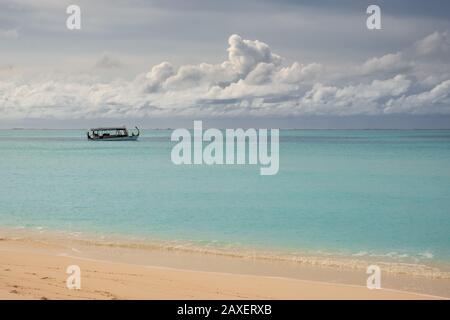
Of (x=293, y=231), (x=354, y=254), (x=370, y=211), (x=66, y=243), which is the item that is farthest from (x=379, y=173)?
(x=66, y=243)

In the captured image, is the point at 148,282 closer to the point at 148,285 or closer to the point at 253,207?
the point at 148,285

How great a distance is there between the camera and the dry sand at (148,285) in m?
8.55

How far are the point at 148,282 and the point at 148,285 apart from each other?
213mm

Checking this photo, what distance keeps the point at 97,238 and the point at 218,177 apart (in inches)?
888

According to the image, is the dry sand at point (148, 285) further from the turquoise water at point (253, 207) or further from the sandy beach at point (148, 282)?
the turquoise water at point (253, 207)

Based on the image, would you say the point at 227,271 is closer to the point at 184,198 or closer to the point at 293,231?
the point at 293,231

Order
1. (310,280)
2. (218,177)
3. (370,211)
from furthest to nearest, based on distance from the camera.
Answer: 1. (218,177)
2. (370,211)
3. (310,280)

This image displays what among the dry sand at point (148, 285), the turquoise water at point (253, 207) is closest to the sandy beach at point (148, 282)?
the dry sand at point (148, 285)

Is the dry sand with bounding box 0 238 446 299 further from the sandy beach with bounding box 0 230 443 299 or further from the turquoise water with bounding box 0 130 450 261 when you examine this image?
the turquoise water with bounding box 0 130 450 261

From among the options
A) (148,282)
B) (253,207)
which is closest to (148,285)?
(148,282)

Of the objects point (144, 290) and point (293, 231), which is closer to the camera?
point (144, 290)
